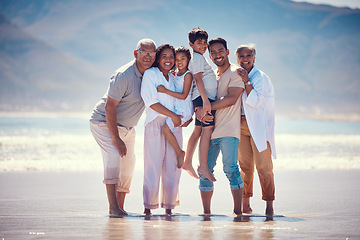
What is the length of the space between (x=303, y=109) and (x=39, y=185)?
105 meters

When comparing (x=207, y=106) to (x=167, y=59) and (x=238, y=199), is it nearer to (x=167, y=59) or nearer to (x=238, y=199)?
(x=167, y=59)

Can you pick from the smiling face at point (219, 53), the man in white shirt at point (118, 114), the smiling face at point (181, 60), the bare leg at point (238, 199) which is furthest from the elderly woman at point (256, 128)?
the man in white shirt at point (118, 114)

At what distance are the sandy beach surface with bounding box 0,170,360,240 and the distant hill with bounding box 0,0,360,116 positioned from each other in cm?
8256

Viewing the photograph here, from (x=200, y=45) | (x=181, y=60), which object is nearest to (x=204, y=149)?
(x=181, y=60)

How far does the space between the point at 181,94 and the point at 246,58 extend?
80cm

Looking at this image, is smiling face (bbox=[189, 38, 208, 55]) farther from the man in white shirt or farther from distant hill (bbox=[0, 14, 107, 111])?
distant hill (bbox=[0, 14, 107, 111])

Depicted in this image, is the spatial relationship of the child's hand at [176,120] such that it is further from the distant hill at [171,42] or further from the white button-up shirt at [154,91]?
the distant hill at [171,42]

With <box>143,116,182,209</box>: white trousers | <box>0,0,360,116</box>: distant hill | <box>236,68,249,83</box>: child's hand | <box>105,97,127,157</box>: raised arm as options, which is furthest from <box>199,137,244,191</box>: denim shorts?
<box>0,0,360,116</box>: distant hill

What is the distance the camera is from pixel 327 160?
10.3 meters

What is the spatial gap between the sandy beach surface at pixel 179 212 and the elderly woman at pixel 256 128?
28 centimetres

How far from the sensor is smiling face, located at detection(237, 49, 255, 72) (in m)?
5.05

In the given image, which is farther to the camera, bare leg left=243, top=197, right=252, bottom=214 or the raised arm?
bare leg left=243, top=197, right=252, bottom=214

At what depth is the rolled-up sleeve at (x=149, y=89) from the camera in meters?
4.73

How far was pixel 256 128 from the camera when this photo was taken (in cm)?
485
